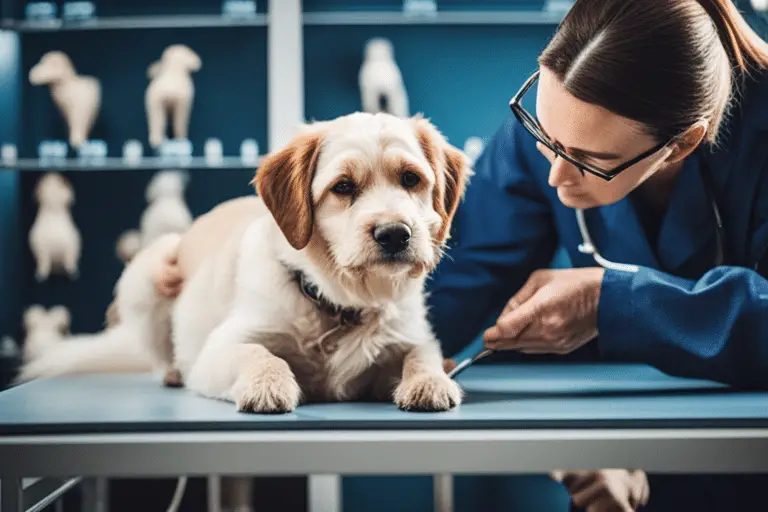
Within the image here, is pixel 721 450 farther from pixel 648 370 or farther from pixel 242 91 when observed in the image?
pixel 242 91

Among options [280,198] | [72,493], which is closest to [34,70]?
[72,493]

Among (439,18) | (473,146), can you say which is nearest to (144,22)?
(439,18)

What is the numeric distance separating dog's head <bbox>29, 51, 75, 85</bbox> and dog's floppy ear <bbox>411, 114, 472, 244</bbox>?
250 cm

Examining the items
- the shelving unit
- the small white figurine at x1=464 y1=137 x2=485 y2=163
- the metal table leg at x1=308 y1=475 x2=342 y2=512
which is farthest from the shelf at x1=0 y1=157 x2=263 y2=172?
the metal table leg at x1=308 y1=475 x2=342 y2=512

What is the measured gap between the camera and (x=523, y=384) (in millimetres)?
1200

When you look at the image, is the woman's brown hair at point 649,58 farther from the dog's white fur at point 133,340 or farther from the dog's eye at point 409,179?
the dog's white fur at point 133,340

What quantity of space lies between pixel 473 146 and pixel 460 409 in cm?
230

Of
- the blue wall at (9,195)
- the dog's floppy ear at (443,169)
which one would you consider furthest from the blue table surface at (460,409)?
the blue wall at (9,195)

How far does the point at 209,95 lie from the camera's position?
3.46 meters

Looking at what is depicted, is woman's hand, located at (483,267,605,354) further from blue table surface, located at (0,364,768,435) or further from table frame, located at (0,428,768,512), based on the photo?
table frame, located at (0,428,768,512)

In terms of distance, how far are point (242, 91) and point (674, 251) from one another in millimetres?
2460

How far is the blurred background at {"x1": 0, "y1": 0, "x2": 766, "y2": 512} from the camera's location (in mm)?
3225

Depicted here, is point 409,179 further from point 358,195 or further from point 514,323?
point 514,323

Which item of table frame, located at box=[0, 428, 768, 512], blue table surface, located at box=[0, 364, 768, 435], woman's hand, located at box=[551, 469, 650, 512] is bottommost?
woman's hand, located at box=[551, 469, 650, 512]
